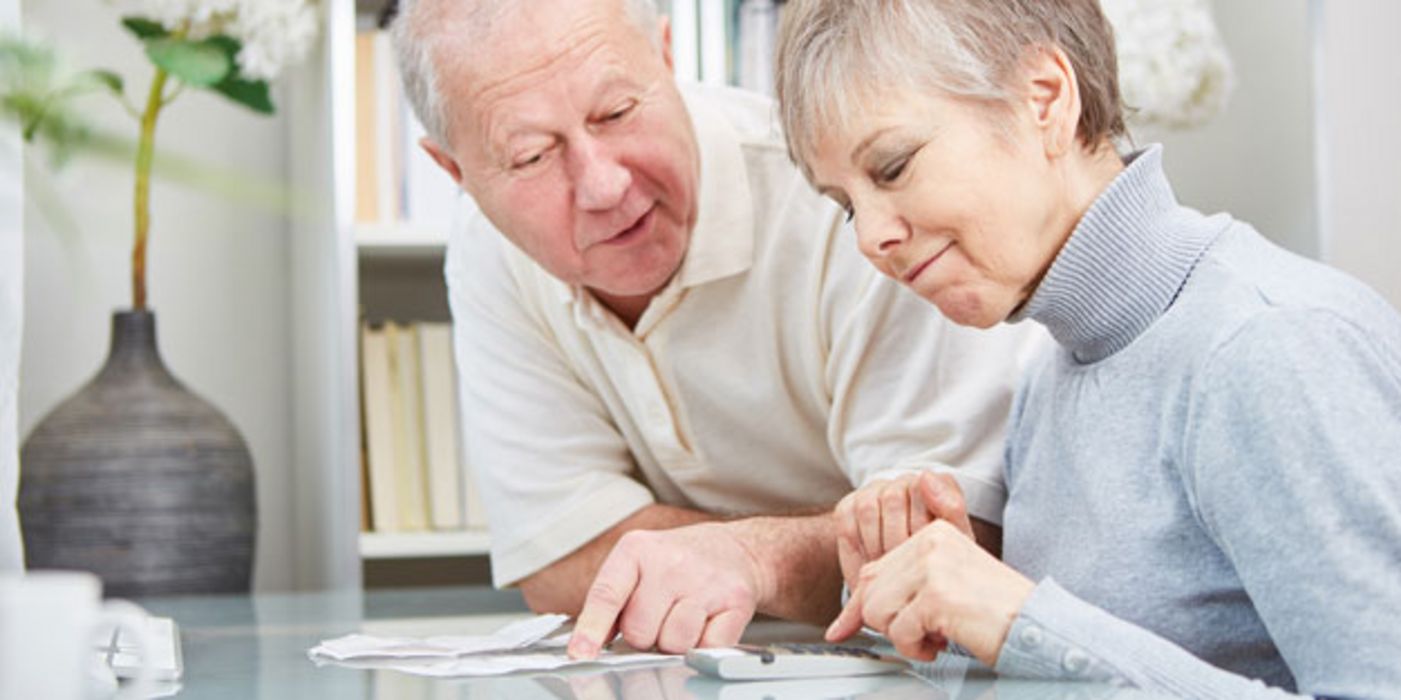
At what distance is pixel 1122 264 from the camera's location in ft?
3.47

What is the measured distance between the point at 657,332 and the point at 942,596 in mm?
791

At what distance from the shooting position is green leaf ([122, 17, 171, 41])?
2.50 metres

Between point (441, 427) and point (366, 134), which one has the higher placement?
Answer: point (366, 134)

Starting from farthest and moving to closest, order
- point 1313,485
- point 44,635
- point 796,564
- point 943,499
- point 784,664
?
1. point 796,564
2. point 943,499
3. point 784,664
4. point 1313,485
5. point 44,635

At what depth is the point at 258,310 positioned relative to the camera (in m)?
2.86

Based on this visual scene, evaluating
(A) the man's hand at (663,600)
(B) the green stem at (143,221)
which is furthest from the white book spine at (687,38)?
(A) the man's hand at (663,600)

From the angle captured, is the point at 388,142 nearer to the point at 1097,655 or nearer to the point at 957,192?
the point at 957,192

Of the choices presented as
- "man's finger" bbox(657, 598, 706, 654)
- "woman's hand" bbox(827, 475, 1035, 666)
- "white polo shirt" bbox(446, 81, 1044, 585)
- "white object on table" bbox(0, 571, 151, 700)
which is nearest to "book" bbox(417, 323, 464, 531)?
"white polo shirt" bbox(446, 81, 1044, 585)

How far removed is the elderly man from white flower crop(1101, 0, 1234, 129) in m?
Result: 0.61

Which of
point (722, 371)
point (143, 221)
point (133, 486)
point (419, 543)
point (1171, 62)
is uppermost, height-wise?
point (1171, 62)

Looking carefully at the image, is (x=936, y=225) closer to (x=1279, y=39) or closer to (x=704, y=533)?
(x=704, y=533)

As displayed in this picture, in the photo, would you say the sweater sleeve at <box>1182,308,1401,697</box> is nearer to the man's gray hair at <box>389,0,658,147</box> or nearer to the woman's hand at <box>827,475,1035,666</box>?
the woman's hand at <box>827,475,1035,666</box>

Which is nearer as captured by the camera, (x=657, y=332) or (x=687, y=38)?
(x=657, y=332)

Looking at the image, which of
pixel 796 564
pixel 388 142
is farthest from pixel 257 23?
pixel 796 564
